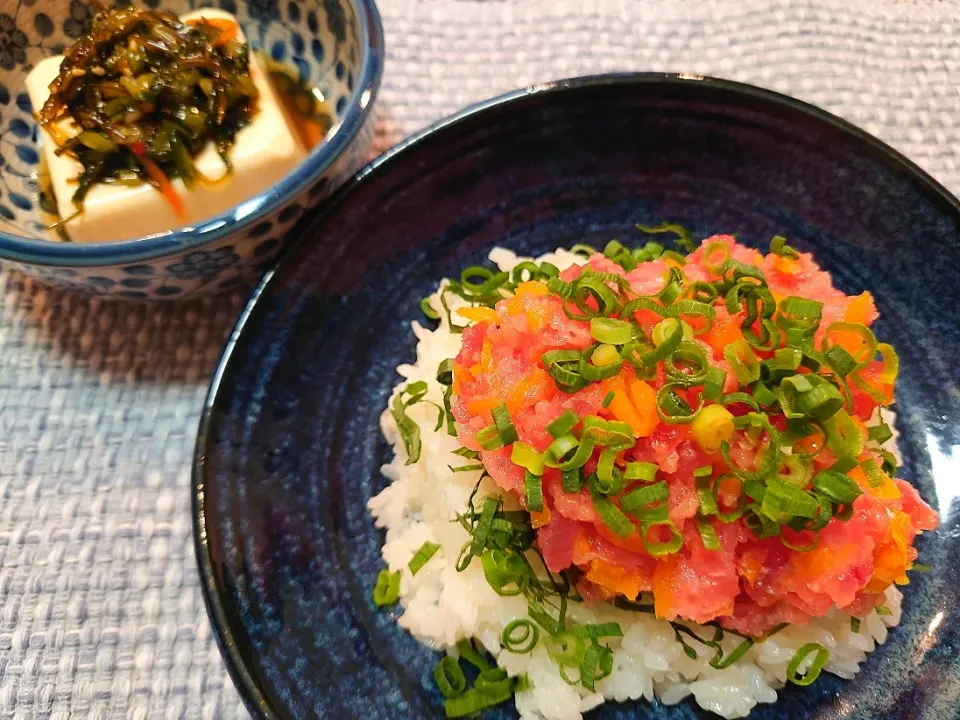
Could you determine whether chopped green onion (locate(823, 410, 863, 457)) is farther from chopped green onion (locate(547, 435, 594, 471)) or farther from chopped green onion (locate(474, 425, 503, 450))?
chopped green onion (locate(474, 425, 503, 450))

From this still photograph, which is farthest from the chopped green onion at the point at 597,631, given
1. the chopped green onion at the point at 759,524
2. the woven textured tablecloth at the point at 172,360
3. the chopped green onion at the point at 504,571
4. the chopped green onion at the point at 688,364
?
the woven textured tablecloth at the point at 172,360

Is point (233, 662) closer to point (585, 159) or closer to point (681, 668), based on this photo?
point (681, 668)

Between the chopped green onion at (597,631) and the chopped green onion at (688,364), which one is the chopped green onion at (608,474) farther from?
the chopped green onion at (597,631)

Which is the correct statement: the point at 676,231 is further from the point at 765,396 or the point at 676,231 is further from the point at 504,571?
the point at 504,571

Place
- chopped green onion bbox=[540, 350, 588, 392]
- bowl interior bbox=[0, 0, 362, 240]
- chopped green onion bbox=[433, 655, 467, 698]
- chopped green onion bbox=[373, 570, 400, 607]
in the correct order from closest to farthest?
chopped green onion bbox=[540, 350, 588, 392], chopped green onion bbox=[433, 655, 467, 698], chopped green onion bbox=[373, 570, 400, 607], bowl interior bbox=[0, 0, 362, 240]

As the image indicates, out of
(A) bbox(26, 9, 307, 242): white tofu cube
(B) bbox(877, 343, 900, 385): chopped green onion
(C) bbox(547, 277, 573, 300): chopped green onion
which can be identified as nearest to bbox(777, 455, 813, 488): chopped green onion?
(B) bbox(877, 343, 900, 385): chopped green onion

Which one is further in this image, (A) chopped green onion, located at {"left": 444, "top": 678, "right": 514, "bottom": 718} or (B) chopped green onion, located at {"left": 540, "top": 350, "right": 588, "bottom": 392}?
(A) chopped green onion, located at {"left": 444, "top": 678, "right": 514, "bottom": 718}
